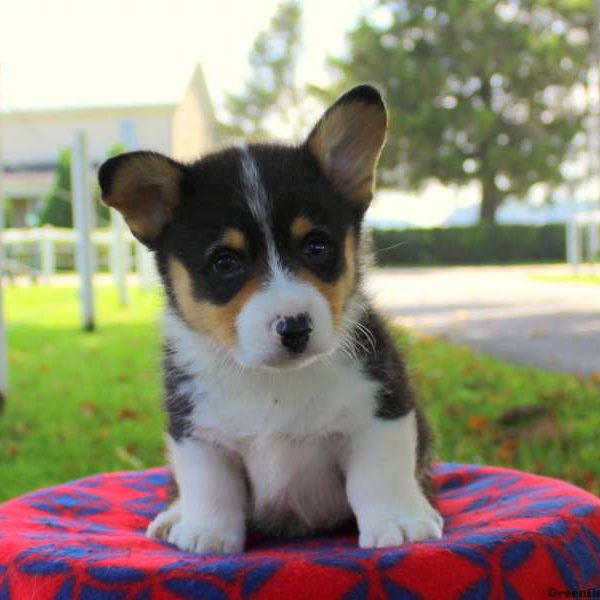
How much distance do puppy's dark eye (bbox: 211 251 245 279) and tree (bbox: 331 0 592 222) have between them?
31784 mm

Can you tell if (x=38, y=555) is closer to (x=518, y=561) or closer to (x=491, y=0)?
(x=518, y=561)

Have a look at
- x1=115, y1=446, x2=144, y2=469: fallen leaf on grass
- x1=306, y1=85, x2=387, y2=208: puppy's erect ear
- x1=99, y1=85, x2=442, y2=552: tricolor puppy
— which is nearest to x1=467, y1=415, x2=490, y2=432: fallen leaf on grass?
x1=115, y1=446, x2=144, y2=469: fallen leaf on grass

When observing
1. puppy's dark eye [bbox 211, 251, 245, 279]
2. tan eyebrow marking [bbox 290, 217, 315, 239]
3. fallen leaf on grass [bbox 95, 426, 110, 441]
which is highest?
tan eyebrow marking [bbox 290, 217, 315, 239]

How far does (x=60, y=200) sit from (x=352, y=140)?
468 inches

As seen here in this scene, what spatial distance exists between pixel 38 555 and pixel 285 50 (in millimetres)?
45051

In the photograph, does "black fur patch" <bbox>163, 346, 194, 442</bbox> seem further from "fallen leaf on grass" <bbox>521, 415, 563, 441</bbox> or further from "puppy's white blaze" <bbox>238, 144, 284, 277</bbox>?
"fallen leaf on grass" <bbox>521, 415, 563, 441</bbox>

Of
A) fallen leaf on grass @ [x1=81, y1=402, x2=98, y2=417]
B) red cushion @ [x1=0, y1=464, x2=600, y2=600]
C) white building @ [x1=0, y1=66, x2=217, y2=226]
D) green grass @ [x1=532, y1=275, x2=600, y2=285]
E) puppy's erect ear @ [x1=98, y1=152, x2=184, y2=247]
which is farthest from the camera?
green grass @ [x1=532, y1=275, x2=600, y2=285]

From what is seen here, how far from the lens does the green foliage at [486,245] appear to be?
105ft

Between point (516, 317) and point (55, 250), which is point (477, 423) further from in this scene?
point (55, 250)

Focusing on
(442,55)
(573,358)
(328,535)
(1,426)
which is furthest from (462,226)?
(328,535)

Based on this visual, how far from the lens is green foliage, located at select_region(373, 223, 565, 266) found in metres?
32.1

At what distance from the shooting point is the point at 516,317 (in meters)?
10.5

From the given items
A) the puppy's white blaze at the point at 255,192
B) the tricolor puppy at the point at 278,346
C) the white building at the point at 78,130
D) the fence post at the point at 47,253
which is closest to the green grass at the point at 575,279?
the white building at the point at 78,130

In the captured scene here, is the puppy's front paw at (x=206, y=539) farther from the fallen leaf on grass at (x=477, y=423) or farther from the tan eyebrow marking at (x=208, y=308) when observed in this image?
the fallen leaf on grass at (x=477, y=423)
